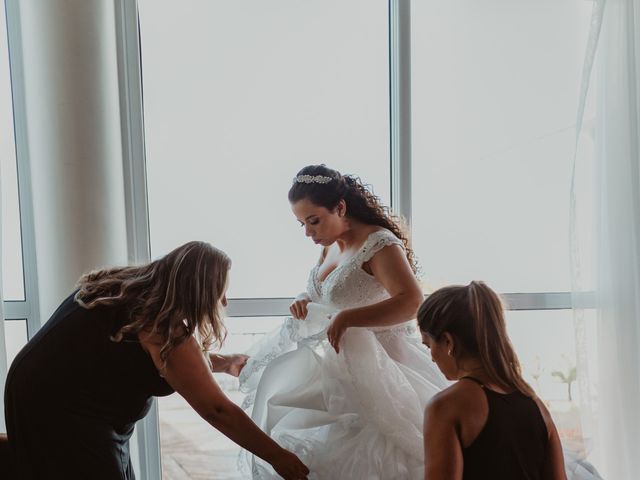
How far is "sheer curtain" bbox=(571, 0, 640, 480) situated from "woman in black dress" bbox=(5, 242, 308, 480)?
4.87ft

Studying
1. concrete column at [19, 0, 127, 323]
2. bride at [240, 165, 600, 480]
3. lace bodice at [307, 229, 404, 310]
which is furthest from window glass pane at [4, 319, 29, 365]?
lace bodice at [307, 229, 404, 310]

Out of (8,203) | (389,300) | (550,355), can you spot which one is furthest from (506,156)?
(8,203)

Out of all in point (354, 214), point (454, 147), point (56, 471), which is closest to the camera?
point (56, 471)

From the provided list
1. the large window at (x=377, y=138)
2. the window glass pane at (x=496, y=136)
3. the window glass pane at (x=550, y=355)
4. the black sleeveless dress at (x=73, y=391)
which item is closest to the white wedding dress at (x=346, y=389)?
the black sleeveless dress at (x=73, y=391)

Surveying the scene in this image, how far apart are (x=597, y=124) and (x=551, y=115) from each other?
265mm

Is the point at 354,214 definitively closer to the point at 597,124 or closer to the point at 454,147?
the point at 454,147

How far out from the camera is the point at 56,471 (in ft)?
5.14

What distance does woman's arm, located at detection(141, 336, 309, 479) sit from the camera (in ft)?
4.92

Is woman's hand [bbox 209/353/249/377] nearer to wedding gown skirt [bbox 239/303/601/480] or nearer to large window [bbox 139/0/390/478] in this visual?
wedding gown skirt [bbox 239/303/601/480]

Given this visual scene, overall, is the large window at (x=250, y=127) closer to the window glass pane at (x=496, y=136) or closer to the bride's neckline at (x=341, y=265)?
the window glass pane at (x=496, y=136)

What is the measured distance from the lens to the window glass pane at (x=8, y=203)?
238 cm

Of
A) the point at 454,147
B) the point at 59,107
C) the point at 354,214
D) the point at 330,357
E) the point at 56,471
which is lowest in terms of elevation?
the point at 56,471

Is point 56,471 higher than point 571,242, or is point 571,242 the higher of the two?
point 571,242

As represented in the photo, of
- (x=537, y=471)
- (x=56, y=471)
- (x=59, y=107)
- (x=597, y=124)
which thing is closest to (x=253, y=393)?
(x=56, y=471)
